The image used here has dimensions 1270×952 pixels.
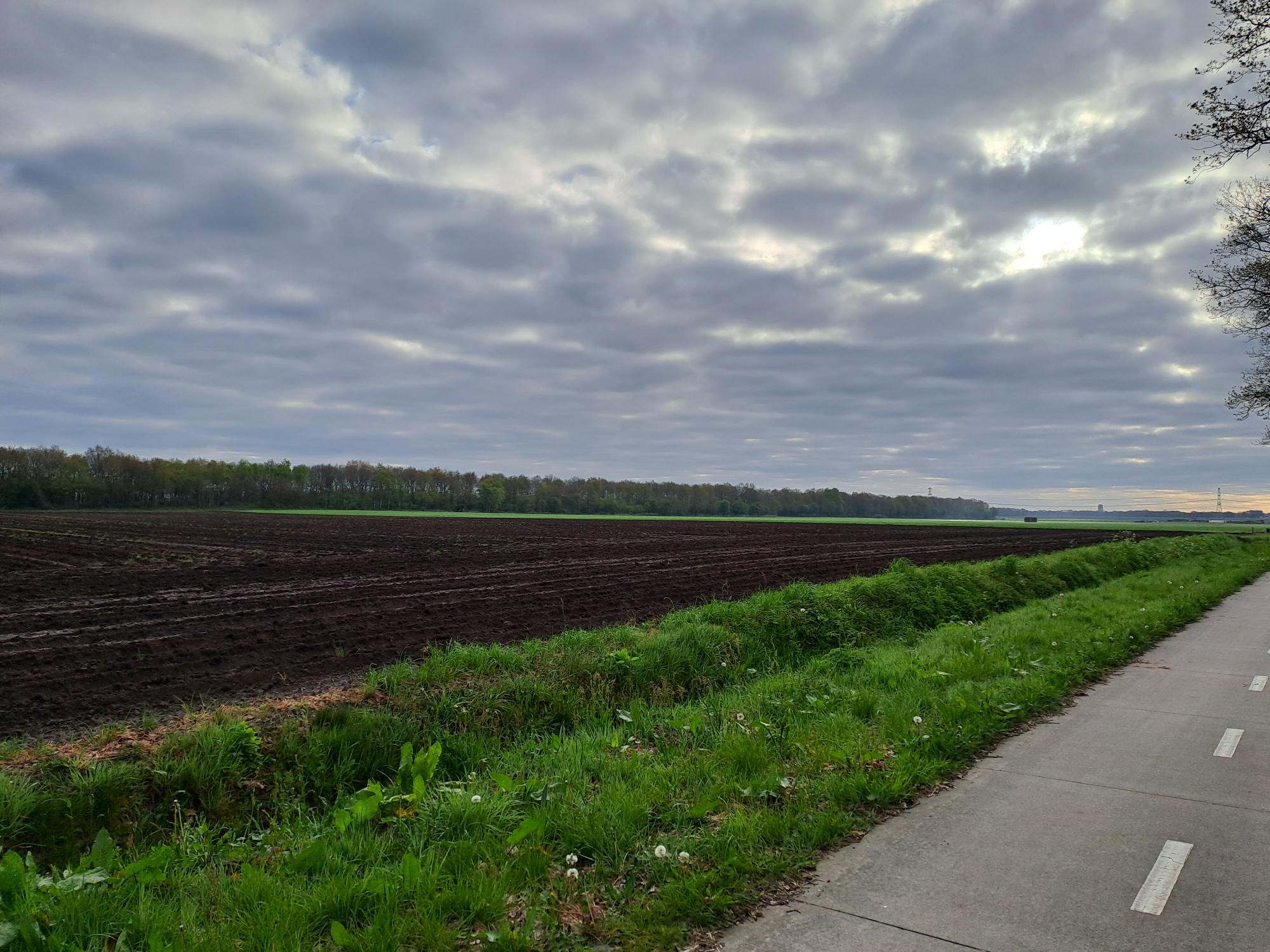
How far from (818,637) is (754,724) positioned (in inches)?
248

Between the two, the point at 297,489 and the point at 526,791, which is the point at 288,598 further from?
the point at 297,489

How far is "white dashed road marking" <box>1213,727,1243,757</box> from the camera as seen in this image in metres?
6.56

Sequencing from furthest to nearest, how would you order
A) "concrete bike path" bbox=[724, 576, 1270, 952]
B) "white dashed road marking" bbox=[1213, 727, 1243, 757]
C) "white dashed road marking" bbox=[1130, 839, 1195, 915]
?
1. "white dashed road marking" bbox=[1213, 727, 1243, 757]
2. "white dashed road marking" bbox=[1130, 839, 1195, 915]
3. "concrete bike path" bbox=[724, 576, 1270, 952]

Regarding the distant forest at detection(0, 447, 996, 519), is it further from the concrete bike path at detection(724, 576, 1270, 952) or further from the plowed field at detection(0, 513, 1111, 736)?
the concrete bike path at detection(724, 576, 1270, 952)

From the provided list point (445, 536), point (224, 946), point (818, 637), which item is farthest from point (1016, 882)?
point (445, 536)

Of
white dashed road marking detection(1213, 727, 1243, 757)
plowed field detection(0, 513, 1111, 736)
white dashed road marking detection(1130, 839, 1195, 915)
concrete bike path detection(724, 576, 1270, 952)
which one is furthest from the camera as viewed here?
plowed field detection(0, 513, 1111, 736)

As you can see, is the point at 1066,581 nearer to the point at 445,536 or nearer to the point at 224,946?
the point at 224,946

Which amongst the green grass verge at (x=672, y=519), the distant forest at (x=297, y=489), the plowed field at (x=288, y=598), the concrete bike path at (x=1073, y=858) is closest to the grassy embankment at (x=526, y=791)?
the concrete bike path at (x=1073, y=858)

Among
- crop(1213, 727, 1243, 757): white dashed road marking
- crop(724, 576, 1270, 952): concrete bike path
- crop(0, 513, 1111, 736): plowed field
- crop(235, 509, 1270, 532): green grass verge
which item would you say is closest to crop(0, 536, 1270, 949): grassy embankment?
crop(724, 576, 1270, 952): concrete bike path

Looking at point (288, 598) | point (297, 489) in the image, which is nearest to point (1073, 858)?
point (288, 598)

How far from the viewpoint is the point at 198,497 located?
138 metres

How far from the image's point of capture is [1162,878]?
4348mm

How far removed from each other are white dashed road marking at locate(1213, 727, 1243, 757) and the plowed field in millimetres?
10070

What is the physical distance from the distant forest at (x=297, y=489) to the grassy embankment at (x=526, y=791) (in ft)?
433
